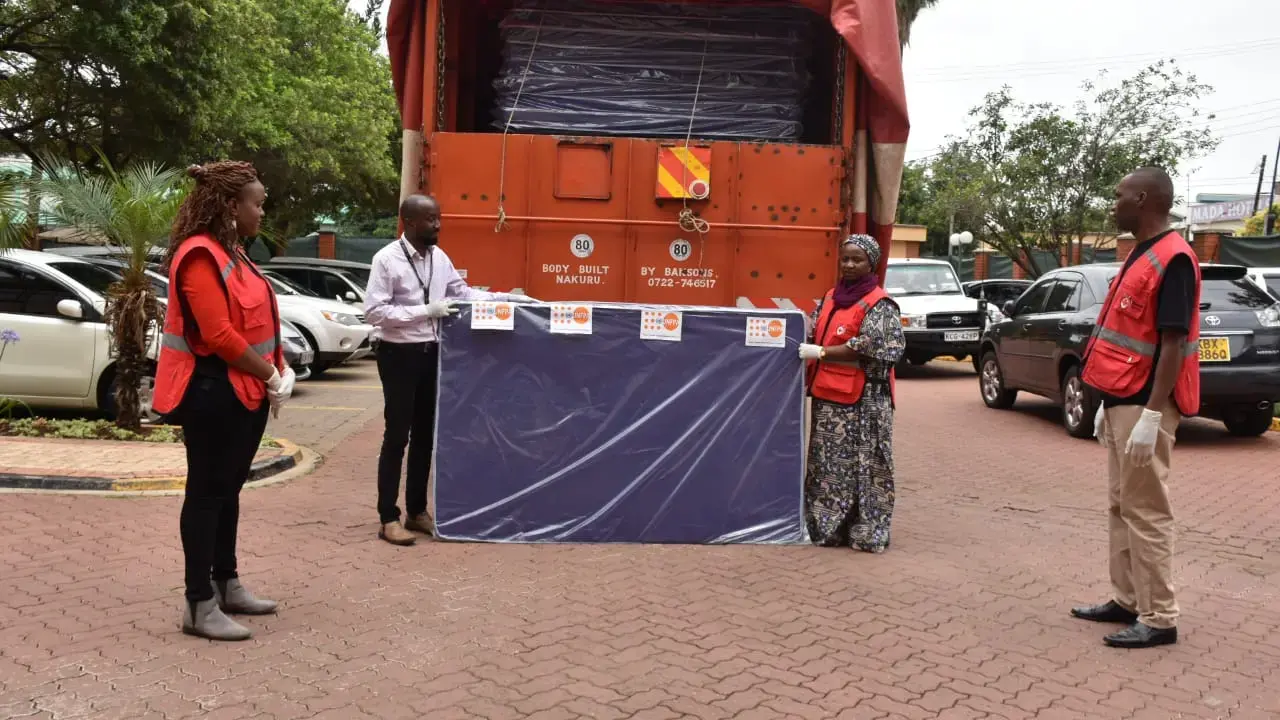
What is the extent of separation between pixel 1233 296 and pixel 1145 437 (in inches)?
262

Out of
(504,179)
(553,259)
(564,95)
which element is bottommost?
(553,259)

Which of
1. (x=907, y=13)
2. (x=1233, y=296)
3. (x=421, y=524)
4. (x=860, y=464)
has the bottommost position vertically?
(x=421, y=524)

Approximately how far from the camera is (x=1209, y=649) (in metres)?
4.59

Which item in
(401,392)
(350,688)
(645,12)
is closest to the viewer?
(350,688)

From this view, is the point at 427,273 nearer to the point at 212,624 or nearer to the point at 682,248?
the point at 682,248

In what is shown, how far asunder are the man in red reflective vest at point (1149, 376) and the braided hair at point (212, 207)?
3706 millimetres

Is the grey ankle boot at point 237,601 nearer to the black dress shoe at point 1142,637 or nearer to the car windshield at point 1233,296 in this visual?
the black dress shoe at point 1142,637

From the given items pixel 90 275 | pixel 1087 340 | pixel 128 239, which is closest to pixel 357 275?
pixel 90 275

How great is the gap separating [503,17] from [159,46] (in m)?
10.2

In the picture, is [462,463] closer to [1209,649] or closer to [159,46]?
[1209,649]

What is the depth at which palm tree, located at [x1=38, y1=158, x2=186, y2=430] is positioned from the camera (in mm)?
8898

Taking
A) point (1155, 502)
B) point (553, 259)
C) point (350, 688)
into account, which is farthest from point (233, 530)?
point (1155, 502)

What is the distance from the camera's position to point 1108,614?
4863mm

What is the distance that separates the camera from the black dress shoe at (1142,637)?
454 cm
